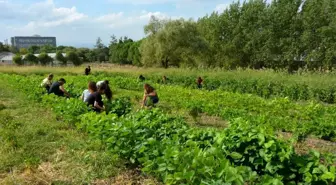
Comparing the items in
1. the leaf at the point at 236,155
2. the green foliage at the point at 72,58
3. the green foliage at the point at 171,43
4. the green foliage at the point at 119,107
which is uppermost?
the green foliage at the point at 171,43

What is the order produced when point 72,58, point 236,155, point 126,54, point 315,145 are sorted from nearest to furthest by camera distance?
point 236,155, point 315,145, point 72,58, point 126,54

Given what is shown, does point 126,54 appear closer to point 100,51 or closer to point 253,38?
point 100,51

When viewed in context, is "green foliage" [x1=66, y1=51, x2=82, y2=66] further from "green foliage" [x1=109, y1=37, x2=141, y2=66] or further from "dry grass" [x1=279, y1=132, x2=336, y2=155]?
"dry grass" [x1=279, y1=132, x2=336, y2=155]

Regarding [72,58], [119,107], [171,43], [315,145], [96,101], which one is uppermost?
[171,43]

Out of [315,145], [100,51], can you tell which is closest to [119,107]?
[315,145]

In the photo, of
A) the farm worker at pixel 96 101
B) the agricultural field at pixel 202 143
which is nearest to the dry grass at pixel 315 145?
the agricultural field at pixel 202 143

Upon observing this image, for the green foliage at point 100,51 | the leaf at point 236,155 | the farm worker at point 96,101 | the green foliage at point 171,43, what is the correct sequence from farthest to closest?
the green foliage at point 100,51, the green foliage at point 171,43, the farm worker at point 96,101, the leaf at point 236,155

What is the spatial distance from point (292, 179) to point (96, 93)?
597 cm

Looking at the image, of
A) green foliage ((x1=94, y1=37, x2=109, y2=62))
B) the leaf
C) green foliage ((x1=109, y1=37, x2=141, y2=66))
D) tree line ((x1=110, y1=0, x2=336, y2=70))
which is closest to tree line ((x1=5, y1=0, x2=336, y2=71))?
tree line ((x1=110, y1=0, x2=336, y2=70))

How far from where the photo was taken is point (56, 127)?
8031 mm

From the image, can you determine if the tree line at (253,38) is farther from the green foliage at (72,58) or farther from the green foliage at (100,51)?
the green foliage at (100,51)

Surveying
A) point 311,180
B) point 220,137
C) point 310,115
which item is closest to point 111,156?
point 220,137

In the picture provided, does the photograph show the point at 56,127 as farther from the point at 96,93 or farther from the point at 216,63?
the point at 216,63

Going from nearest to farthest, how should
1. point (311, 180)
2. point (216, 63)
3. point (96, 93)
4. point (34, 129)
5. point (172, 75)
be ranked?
point (311, 180) → point (34, 129) → point (96, 93) → point (172, 75) → point (216, 63)
